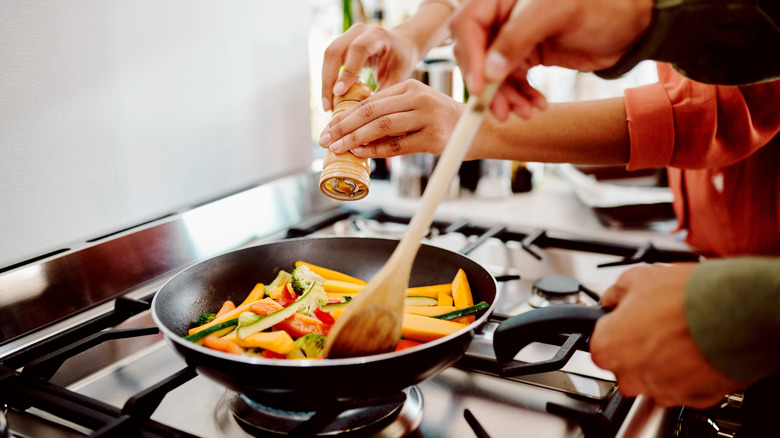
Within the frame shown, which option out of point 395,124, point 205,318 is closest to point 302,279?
point 205,318

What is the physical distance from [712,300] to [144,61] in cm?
90

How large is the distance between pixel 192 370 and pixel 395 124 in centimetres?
40

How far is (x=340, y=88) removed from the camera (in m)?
0.89

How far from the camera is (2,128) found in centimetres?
82

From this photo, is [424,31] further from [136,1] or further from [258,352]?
[258,352]

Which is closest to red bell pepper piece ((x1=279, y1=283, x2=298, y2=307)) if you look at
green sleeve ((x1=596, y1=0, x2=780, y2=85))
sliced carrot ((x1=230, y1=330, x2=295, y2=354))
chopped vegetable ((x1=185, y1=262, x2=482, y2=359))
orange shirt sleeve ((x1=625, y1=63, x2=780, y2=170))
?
chopped vegetable ((x1=185, y1=262, x2=482, y2=359))

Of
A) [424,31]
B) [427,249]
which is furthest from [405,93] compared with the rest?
[424,31]

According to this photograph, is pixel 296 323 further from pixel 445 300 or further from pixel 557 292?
pixel 557 292

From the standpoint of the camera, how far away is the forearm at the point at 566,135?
3.28ft

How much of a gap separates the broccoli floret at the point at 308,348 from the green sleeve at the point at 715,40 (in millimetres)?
441

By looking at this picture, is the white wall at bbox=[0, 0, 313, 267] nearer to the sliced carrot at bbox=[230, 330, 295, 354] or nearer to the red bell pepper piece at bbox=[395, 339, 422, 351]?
the sliced carrot at bbox=[230, 330, 295, 354]

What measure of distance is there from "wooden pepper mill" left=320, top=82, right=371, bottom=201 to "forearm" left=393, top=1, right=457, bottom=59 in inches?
11.4

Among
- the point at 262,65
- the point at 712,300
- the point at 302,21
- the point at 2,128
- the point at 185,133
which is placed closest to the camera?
the point at 712,300

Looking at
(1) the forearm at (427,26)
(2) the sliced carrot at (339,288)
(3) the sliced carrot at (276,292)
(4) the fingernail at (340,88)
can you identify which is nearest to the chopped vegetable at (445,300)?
(2) the sliced carrot at (339,288)
